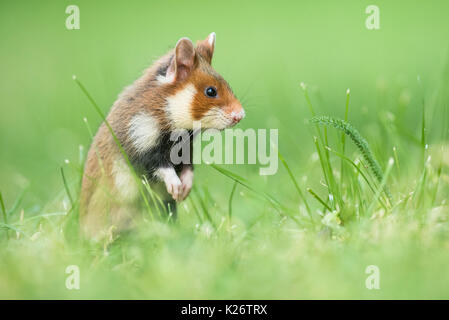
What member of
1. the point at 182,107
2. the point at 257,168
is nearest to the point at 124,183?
the point at 182,107

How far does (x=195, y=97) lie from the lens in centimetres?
371

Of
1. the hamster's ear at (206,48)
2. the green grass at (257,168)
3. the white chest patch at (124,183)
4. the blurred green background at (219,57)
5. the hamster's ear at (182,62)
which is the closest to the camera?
the green grass at (257,168)

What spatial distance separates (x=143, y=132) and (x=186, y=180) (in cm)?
45

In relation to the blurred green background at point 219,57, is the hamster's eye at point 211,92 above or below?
below

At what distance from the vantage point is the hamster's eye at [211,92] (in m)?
3.73

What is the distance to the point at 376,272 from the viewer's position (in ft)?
9.00

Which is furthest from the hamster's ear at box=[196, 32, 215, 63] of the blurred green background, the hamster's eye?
the blurred green background

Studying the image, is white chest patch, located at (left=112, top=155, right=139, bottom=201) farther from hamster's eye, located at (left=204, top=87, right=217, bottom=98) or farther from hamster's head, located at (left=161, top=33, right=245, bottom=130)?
hamster's eye, located at (left=204, top=87, right=217, bottom=98)

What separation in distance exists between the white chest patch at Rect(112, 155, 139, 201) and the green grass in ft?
0.91

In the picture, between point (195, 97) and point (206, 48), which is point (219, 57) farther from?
point (195, 97)

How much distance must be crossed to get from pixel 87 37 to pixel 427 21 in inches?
253

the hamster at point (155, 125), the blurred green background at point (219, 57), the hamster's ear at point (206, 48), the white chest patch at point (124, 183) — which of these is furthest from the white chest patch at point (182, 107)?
the blurred green background at point (219, 57)

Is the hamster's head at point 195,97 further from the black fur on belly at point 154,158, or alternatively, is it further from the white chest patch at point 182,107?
the black fur on belly at point 154,158
